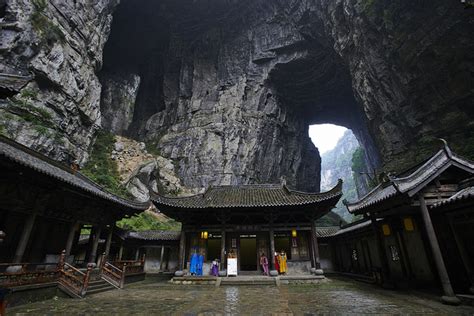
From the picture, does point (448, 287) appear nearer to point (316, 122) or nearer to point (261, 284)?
point (261, 284)

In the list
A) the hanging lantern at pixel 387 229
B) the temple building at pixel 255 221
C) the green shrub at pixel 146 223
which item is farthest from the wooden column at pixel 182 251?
the hanging lantern at pixel 387 229

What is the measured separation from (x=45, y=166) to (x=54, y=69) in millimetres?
20201

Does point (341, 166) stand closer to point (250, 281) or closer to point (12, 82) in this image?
point (250, 281)

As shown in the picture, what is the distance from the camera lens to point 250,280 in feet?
43.8

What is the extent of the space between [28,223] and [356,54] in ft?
115

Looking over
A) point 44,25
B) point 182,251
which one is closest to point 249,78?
point 44,25

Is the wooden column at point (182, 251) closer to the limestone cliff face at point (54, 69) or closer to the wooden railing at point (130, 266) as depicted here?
the wooden railing at point (130, 266)

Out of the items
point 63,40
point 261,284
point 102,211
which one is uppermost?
point 63,40

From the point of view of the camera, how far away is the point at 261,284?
13.2 m

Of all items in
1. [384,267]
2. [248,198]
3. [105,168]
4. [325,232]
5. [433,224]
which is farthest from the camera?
[105,168]

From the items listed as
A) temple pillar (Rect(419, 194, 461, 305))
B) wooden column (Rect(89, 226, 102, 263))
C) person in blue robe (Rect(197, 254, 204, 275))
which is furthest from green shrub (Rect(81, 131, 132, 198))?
temple pillar (Rect(419, 194, 461, 305))

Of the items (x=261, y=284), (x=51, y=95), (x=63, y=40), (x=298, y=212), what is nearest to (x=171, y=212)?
(x=261, y=284)

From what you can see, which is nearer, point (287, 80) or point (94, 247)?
point (94, 247)

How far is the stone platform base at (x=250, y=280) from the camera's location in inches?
524
